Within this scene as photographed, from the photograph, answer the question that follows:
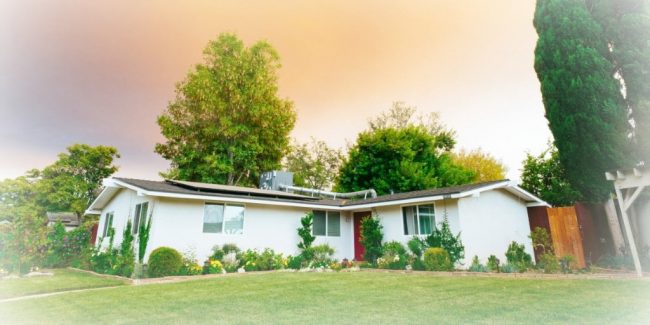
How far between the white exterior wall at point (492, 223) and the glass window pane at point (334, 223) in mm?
6151

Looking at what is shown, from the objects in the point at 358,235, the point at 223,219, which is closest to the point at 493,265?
the point at 358,235

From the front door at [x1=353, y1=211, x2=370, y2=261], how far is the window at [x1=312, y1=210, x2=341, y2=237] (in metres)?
0.85

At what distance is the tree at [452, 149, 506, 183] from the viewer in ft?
117

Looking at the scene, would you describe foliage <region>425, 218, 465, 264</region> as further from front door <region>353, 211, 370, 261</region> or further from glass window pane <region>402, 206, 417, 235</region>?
front door <region>353, 211, 370, 261</region>

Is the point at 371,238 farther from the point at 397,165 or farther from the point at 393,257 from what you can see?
the point at 397,165

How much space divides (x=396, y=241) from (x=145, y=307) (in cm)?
1034

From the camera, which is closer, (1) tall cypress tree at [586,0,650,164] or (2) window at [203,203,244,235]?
(1) tall cypress tree at [586,0,650,164]

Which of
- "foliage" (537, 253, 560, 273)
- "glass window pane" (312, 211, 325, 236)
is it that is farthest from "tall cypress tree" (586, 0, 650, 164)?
"glass window pane" (312, 211, 325, 236)

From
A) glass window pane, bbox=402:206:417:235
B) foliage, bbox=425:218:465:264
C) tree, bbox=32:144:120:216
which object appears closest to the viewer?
foliage, bbox=425:218:465:264

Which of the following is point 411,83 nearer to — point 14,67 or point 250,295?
point 250,295

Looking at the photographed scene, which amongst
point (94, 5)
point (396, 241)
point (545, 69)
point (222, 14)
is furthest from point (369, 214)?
point (94, 5)

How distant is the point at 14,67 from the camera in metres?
4.86

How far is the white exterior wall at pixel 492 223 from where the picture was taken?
12625 millimetres

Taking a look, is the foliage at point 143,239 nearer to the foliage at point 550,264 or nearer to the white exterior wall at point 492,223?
the white exterior wall at point 492,223
